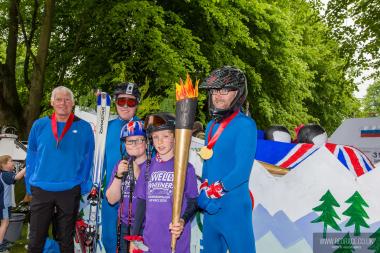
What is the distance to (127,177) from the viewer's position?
3.94 m

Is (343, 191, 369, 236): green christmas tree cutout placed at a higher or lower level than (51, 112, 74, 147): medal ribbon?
lower

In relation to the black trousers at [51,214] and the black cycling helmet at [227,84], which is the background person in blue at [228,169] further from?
the black trousers at [51,214]

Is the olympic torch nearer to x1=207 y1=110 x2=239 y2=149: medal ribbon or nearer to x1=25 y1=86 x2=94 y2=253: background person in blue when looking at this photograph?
x1=207 y1=110 x2=239 y2=149: medal ribbon

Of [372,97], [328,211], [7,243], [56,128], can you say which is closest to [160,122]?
[328,211]

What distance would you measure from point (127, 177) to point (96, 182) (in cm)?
76

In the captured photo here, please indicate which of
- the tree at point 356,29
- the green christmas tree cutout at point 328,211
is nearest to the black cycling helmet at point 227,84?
the green christmas tree cutout at point 328,211

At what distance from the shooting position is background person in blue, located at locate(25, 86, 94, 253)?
478cm

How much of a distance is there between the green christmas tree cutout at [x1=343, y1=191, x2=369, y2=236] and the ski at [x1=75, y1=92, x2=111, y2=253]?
88.2 inches

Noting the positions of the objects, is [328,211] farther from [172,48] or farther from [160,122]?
[172,48]

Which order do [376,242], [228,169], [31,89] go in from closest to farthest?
[228,169], [376,242], [31,89]

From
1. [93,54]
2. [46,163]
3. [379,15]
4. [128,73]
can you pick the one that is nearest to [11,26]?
[93,54]

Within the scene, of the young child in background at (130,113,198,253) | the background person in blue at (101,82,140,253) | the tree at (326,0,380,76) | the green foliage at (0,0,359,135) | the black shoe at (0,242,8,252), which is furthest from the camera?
the tree at (326,0,380,76)

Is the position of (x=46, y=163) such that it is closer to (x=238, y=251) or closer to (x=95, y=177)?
(x=95, y=177)

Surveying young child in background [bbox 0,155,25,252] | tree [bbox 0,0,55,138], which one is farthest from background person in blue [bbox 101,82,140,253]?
tree [bbox 0,0,55,138]
